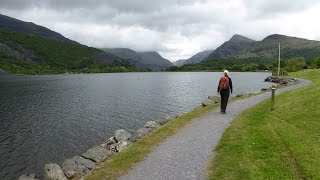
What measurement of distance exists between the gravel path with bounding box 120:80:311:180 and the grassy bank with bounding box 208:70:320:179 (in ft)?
2.23

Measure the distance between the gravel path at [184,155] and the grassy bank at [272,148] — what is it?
68 centimetres

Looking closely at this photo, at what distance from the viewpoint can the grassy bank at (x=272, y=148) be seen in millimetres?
14664

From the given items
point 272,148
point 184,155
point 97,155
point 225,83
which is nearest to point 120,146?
point 97,155

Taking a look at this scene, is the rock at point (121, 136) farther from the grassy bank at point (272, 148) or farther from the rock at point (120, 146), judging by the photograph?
the grassy bank at point (272, 148)

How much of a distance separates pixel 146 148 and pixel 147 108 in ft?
134

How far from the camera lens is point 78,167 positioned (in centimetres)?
2044

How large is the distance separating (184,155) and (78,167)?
720 cm

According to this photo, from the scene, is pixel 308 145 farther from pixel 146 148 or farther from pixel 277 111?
pixel 277 111

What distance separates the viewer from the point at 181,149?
1933cm

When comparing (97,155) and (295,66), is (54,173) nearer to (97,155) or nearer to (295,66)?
(97,155)

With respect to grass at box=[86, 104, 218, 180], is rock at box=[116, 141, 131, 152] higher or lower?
lower

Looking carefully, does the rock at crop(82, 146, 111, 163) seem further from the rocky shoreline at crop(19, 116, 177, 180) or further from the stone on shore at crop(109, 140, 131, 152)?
the stone on shore at crop(109, 140, 131, 152)

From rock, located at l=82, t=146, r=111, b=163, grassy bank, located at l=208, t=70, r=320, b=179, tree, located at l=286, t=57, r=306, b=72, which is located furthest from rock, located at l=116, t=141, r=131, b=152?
tree, located at l=286, t=57, r=306, b=72

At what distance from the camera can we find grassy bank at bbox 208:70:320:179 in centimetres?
1466
